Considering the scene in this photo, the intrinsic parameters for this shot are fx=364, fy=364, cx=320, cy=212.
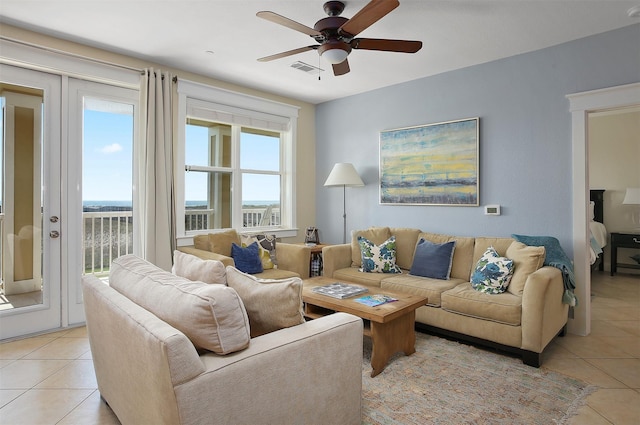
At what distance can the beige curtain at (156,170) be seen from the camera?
3.76 metres

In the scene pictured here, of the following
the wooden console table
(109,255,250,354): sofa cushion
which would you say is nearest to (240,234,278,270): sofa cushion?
(109,255,250,354): sofa cushion

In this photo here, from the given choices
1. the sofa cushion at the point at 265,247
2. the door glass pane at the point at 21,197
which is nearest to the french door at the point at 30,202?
the door glass pane at the point at 21,197

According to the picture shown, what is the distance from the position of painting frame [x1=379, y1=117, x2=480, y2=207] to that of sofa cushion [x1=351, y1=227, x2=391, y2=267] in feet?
1.60

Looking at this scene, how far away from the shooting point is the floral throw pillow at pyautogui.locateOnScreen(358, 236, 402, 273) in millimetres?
3953

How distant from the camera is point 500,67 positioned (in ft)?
12.3

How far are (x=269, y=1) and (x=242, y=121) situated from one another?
2191 mm

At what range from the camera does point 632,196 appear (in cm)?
579

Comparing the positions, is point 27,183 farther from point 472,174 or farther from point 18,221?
point 472,174

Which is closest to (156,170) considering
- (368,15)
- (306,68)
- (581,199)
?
(306,68)

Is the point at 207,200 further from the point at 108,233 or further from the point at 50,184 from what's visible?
the point at 50,184

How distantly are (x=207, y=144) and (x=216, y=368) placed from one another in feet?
12.2

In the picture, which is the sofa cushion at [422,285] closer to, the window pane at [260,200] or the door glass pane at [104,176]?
the window pane at [260,200]

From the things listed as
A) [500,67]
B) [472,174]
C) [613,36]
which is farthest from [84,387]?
[613,36]

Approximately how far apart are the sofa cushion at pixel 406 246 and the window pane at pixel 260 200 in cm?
192
